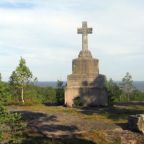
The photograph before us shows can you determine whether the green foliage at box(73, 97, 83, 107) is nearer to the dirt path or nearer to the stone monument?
the stone monument

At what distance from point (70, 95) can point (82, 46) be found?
13.6 feet

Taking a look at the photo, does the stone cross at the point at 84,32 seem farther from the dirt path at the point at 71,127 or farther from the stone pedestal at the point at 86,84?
the dirt path at the point at 71,127

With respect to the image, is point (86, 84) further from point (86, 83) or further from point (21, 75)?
point (21, 75)

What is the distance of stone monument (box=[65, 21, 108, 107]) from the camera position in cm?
3425

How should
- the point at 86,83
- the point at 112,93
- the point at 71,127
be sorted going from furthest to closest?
the point at 112,93 < the point at 86,83 < the point at 71,127

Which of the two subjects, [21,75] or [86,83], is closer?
[86,83]

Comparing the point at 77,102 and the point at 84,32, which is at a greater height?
the point at 84,32

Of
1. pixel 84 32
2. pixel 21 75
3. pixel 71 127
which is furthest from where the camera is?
pixel 21 75

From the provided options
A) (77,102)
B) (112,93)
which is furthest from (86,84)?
(112,93)

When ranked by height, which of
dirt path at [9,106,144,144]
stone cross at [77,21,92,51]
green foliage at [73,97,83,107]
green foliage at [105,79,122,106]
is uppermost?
stone cross at [77,21,92,51]

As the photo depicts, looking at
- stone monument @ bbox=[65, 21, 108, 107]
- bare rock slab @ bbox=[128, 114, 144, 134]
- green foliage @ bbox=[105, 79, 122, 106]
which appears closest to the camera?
bare rock slab @ bbox=[128, 114, 144, 134]

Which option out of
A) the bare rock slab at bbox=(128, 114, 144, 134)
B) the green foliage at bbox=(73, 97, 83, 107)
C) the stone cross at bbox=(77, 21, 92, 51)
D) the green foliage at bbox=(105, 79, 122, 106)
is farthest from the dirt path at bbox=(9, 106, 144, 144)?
the green foliage at bbox=(105, 79, 122, 106)

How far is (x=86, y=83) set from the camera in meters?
34.5

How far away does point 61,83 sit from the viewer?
41.8 m
